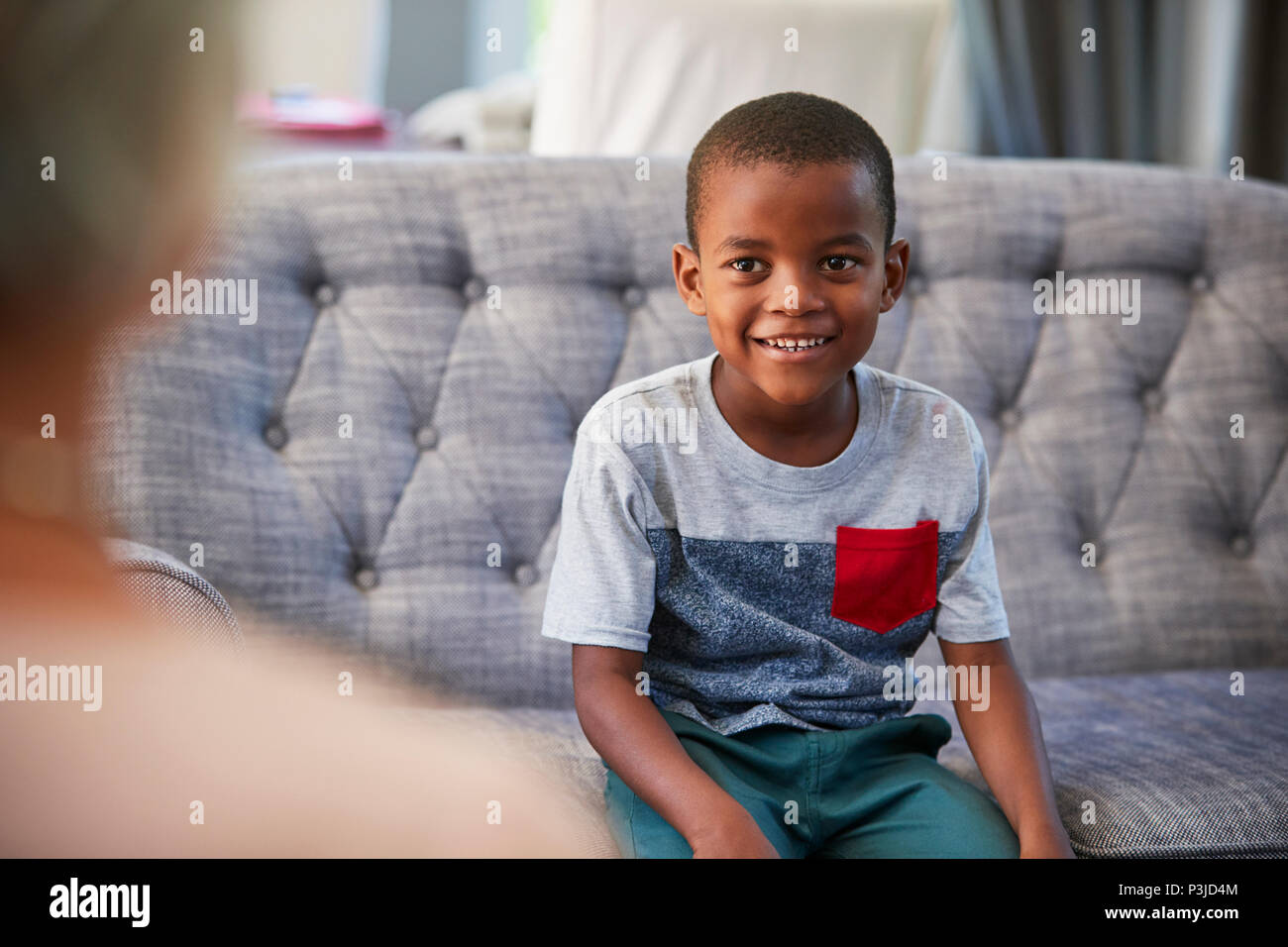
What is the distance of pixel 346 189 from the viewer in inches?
52.2

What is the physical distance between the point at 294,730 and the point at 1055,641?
3.94 feet

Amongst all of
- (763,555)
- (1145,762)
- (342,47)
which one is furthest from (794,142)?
(342,47)

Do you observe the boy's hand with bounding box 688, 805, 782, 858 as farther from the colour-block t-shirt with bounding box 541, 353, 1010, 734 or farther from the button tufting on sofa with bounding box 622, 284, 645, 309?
the button tufting on sofa with bounding box 622, 284, 645, 309

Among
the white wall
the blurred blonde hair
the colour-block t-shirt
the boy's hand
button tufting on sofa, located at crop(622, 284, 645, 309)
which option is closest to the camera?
the blurred blonde hair

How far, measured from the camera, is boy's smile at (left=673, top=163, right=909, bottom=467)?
812 mm

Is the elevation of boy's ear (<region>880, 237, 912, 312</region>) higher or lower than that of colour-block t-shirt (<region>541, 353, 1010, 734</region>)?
higher

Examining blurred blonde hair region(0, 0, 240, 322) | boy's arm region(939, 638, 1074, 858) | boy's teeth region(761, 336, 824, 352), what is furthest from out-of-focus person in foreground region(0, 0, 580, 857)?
boy's arm region(939, 638, 1074, 858)

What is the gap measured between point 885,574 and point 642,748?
0.24 meters

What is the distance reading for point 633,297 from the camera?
1.38m

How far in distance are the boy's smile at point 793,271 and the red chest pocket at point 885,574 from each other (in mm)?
134

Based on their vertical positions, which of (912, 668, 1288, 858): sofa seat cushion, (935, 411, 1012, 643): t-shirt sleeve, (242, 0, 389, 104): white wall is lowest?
(912, 668, 1288, 858): sofa seat cushion

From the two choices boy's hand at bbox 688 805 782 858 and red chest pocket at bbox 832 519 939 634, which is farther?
red chest pocket at bbox 832 519 939 634

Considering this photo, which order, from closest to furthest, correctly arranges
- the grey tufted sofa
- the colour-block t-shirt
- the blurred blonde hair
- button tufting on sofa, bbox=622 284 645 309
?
1. the blurred blonde hair
2. the colour-block t-shirt
3. the grey tufted sofa
4. button tufting on sofa, bbox=622 284 645 309
